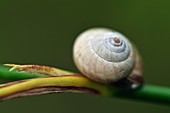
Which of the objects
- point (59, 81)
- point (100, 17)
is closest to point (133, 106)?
point (100, 17)

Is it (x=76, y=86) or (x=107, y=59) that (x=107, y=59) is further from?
(x=76, y=86)

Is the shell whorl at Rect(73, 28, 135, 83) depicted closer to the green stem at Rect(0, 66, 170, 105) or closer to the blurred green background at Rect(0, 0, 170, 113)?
the green stem at Rect(0, 66, 170, 105)

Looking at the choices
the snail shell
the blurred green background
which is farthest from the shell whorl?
the blurred green background

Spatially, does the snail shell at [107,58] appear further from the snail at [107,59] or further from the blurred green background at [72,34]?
the blurred green background at [72,34]

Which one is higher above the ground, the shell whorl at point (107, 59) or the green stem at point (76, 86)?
the shell whorl at point (107, 59)

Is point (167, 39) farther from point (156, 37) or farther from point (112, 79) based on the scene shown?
point (112, 79)

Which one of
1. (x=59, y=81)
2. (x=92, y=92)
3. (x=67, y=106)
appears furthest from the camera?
(x=67, y=106)

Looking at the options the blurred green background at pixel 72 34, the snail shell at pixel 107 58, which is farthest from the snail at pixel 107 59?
the blurred green background at pixel 72 34
